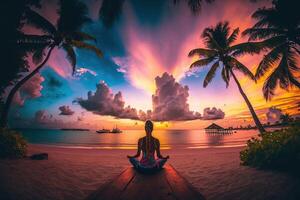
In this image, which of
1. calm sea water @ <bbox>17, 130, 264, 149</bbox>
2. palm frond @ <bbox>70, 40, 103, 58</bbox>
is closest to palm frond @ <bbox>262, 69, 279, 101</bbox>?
calm sea water @ <bbox>17, 130, 264, 149</bbox>

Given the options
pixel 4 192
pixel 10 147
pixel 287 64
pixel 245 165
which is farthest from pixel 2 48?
pixel 287 64

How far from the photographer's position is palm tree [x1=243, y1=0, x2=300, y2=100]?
42.3ft

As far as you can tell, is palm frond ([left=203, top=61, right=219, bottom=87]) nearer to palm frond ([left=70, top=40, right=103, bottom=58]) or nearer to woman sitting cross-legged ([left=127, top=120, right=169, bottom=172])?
palm frond ([left=70, top=40, right=103, bottom=58])

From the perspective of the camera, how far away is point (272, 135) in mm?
5285

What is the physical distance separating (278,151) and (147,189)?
399 cm

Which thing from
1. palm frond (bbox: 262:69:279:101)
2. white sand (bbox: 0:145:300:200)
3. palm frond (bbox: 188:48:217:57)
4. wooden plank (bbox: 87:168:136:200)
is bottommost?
white sand (bbox: 0:145:300:200)

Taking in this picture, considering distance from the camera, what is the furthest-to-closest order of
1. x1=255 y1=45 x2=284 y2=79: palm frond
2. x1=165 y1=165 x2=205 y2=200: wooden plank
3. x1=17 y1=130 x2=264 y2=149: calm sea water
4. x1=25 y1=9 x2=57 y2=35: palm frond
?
x1=17 y1=130 x2=264 y2=149: calm sea water, x1=255 y1=45 x2=284 y2=79: palm frond, x1=25 y1=9 x2=57 y2=35: palm frond, x1=165 y1=165 x2=205 y2=200: wooden plank

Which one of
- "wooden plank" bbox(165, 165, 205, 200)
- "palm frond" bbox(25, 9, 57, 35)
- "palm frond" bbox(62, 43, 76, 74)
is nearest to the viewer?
"wooden plank" bbox(165, 165, 205, 200)

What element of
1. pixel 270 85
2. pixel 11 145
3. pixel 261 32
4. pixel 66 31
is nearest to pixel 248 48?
pixel 261 32

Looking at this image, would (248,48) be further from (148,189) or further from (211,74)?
(148,189)

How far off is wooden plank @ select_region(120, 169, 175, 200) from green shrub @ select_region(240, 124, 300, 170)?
3366mm

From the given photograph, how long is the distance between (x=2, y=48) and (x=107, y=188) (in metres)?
8.85

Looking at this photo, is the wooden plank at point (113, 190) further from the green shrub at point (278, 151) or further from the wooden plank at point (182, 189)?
the green shrub at point (278, 151)

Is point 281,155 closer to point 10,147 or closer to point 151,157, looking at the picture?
point 151,157
